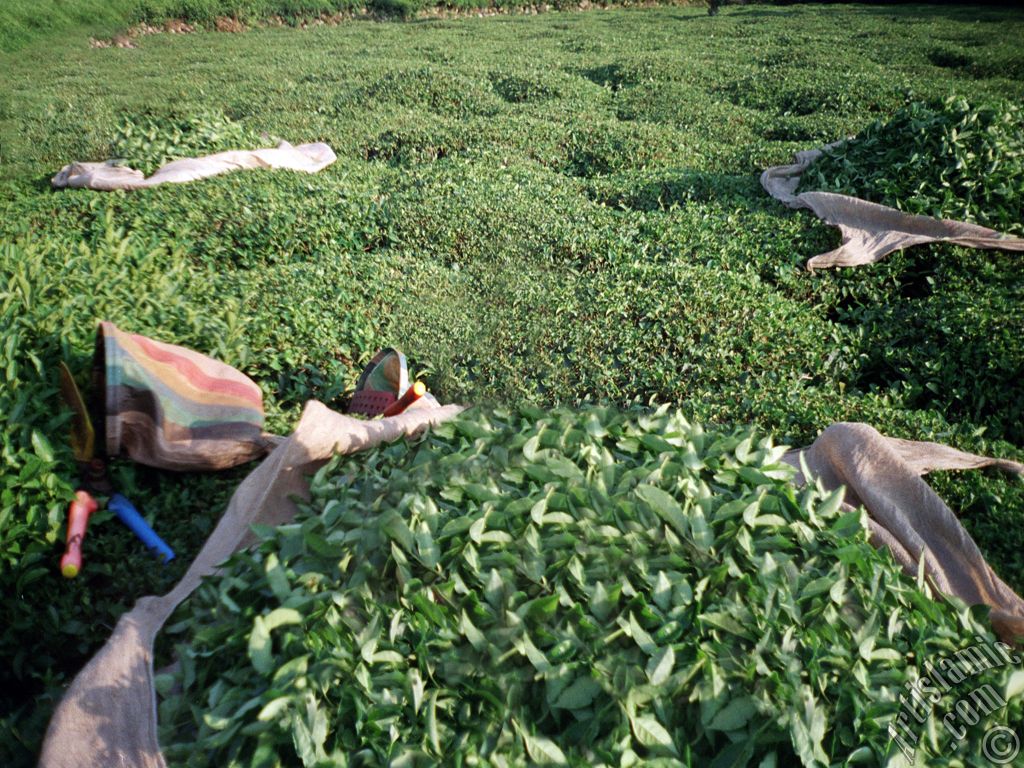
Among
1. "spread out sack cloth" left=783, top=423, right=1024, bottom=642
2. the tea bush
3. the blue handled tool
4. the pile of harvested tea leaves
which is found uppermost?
the pile of harvested tea leaves

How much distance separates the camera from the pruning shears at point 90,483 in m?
2.45

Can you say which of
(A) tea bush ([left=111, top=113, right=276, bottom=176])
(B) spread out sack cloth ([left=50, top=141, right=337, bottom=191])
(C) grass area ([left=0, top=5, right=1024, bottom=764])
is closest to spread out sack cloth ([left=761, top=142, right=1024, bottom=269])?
(C) grass area ([left=0, top=5, right=1024, bottom=764])

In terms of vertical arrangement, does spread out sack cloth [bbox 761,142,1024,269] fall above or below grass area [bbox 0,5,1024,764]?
above

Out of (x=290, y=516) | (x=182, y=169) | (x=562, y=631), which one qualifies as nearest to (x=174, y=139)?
(x=182, y=169)

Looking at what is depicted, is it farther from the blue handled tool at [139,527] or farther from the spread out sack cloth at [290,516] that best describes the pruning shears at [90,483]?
the spread out sack cloth at [290,516]

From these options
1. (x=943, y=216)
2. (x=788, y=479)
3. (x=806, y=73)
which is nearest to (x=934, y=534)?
(x=788, y=479)

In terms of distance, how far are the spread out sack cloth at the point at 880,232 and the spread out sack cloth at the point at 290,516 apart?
1.89 metres

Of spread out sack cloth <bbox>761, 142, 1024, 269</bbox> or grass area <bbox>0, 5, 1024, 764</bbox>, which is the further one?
spread out sack cloth <bbox>761, 142, 1024, 269</bbox>

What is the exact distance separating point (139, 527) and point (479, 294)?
2.18m

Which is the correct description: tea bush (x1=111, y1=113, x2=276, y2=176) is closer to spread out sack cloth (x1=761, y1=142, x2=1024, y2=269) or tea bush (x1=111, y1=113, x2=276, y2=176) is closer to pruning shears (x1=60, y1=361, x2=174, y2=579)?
pruning shears (x1=60, y1=361, x2=174, y2=579)

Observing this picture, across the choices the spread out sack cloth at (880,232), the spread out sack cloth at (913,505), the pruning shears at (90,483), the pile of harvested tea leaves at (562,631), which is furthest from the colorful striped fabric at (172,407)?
the spread out sack cloth at (880,232)

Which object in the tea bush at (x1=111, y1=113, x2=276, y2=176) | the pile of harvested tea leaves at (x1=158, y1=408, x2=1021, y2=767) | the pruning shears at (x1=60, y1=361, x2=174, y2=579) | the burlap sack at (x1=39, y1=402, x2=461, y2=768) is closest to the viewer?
the pile of harvested tea leaves at (x1=158, y1=408, x2=1021, y2=767)

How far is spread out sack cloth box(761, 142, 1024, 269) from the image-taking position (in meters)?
4.30

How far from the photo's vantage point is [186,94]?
988cm
